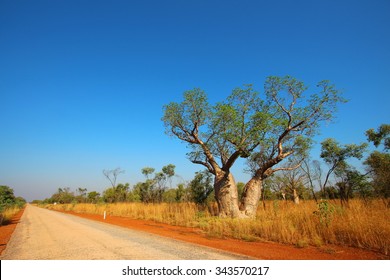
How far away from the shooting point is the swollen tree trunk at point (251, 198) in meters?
13.0

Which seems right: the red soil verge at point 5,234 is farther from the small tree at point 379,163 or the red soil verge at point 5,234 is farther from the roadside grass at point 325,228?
the small tree at point 379,163

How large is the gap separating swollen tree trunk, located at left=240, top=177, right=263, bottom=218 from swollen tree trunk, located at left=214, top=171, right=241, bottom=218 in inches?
22.9

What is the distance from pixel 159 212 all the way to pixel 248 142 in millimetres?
8557

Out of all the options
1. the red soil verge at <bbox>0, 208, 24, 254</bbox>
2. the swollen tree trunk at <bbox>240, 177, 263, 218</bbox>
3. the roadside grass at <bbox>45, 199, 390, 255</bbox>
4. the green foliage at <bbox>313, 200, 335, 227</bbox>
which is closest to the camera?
the roadside grass at <bbox>45, 199, 390, 255</bbox>

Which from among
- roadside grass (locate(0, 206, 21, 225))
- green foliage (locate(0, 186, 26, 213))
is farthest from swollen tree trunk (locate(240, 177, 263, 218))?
green foliage (locate(0, 186, 26, 213))

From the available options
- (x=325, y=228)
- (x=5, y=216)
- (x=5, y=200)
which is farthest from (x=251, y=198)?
(x=5, y=200)

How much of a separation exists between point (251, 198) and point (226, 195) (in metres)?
1.48

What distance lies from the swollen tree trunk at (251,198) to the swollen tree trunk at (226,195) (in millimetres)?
581

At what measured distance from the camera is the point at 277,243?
7.15 metres

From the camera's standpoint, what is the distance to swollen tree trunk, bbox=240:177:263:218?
12953 mm

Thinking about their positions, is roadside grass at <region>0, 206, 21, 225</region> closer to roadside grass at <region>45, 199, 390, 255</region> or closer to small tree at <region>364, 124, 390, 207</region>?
roadside grass at <region>45, 199, 390, 255</region>

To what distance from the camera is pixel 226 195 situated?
42.5 ft
